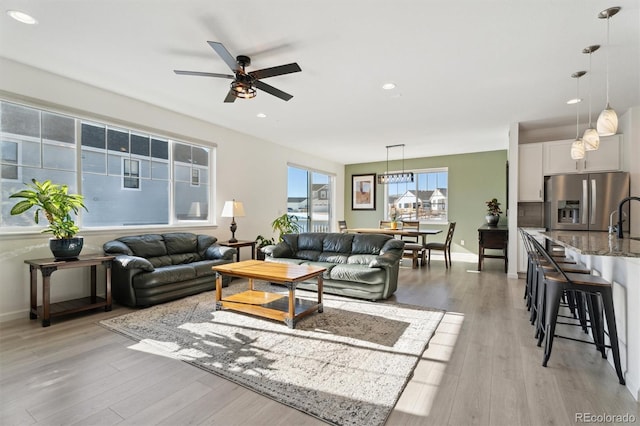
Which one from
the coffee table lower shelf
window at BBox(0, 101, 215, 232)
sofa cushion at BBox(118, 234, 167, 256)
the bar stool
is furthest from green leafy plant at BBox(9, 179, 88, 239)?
the bar stool

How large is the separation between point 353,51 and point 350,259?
2947 mm

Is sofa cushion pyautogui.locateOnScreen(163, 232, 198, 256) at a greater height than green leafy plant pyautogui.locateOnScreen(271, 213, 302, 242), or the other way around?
green leafy plant pyautogui.locateOnScreen(271, 213, 302, 242)

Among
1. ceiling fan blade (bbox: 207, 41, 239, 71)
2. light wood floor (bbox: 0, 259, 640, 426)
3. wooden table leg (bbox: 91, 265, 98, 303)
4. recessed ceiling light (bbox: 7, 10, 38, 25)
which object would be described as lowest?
light wood floor (bbox: 0, 259, 640, 426)

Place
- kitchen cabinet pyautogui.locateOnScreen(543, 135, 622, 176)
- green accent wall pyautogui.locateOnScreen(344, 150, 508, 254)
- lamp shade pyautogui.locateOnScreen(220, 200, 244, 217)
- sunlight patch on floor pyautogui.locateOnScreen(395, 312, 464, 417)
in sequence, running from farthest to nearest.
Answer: green accent wall pyautogui.locateOnScreen(344, 150, 508, 254) → lamp shade pyautogui.locateOnScreen(220, 200, 244, 217) → kitchen cabinet pyautogui.locateOnScreen(543, 135, 622, 176) → sunlight patch on floor pyautogui.locateOnScreen(395, 312, 464, 417)

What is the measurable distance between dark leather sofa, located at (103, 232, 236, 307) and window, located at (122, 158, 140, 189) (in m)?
0.82

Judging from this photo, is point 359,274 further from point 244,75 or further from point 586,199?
point 586,199

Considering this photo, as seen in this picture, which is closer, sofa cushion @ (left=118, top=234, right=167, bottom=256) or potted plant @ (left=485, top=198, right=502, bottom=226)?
sofa cushion @ (left=118, top=234, right=167, bottom=256)

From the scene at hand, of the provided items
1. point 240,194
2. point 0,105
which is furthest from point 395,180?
point 0,105

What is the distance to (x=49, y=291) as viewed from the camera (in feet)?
10.7

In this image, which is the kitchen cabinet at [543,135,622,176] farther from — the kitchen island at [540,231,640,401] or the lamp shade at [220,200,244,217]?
the lamp shade at [220,200,244,217]

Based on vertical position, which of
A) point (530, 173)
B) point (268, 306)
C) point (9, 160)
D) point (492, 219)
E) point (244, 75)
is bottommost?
point (268, 306)

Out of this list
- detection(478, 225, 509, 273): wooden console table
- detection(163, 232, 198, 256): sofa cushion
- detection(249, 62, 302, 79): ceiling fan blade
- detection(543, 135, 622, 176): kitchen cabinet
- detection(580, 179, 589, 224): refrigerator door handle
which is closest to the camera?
detection(249, 62, 302, 79): ceiling fan blade

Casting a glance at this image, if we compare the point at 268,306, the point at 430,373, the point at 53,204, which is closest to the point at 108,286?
the point at 53,204

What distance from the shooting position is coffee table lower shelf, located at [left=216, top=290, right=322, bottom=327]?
3248 mm
